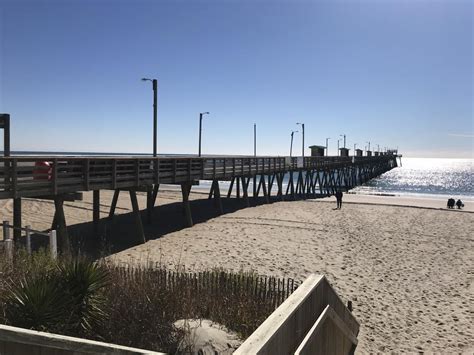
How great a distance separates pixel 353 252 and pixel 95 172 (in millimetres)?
8741

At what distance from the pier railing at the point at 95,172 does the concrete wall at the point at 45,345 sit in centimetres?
754

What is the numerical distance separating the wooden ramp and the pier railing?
7.98 metres

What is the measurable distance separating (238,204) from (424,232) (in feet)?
37.1

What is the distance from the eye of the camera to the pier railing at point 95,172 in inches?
396

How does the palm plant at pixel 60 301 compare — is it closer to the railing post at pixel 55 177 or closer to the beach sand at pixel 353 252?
the beach sand at pixel 353 252

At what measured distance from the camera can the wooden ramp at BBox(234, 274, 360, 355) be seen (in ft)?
9.66

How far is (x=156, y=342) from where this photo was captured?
13.0 ft

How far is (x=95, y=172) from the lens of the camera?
12641 mm

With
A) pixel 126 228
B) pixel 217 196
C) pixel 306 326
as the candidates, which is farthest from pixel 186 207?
pixel 306 326

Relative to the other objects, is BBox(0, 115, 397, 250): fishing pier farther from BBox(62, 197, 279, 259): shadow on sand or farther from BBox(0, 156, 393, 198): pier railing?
BBox(62, 197, 279, 259): shadow on sand

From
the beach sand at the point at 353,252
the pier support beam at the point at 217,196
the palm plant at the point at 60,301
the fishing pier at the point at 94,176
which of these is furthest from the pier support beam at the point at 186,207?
the palm plant at the point at 60,301

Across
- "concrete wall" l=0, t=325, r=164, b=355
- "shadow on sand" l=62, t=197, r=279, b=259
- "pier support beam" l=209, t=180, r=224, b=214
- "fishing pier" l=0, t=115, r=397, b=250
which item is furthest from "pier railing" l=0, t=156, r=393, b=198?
"concrete wall" l=0, t=325, r=164, b=355

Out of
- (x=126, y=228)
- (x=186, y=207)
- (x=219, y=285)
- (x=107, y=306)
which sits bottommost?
(x=126, y=228)

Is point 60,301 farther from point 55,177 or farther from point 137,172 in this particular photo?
point 137,172
